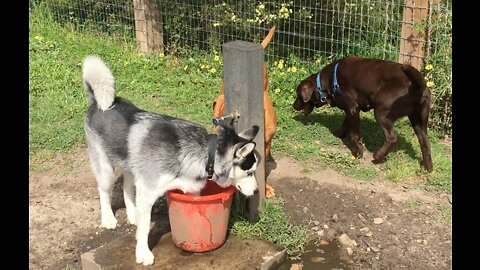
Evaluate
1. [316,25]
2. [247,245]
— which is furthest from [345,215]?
[316,25]

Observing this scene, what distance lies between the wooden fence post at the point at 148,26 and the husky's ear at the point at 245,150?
18.4 feet

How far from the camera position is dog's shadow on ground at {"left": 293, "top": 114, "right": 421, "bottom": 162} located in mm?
5953

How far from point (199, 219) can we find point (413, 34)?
391 cm

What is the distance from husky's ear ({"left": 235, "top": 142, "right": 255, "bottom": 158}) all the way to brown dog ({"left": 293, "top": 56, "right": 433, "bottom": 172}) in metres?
2.11

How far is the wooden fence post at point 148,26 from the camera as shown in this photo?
8.89 metres

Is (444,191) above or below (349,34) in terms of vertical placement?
below

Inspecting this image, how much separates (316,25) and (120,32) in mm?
3497

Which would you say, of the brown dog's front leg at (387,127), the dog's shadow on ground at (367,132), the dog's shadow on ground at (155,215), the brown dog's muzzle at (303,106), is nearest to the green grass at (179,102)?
the dog's shadow on ground at (367,132)

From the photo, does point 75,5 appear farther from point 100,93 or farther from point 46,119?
point 100,93

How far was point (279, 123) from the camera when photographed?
257 inches

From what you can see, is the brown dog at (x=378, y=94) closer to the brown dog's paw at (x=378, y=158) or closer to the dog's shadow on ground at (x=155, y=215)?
the brown dog's paw at (x=378, y=158)

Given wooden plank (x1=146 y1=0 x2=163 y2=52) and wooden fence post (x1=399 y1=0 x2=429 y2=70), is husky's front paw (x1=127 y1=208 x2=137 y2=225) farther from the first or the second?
wooden plank (x1=146 y1=0 x2=163 y2=52)

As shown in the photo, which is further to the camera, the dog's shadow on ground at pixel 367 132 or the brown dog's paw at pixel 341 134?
the brown dog's paw at pixel 341 134

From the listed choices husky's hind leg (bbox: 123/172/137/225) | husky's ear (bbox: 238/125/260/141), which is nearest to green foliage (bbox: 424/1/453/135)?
husky's ear (bbox: 238/125/260/141)
